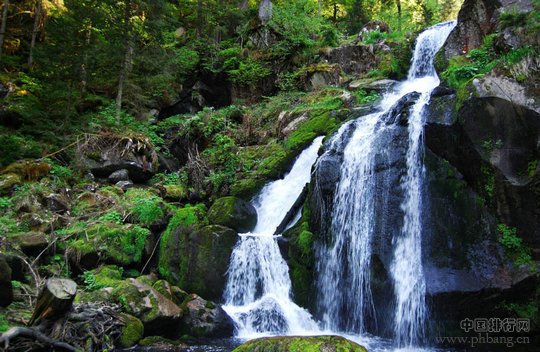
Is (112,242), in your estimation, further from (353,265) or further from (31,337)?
(353,265)

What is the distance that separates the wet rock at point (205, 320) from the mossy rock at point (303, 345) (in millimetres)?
2380

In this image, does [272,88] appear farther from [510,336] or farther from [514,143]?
[510,336]

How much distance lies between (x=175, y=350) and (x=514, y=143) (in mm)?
8298

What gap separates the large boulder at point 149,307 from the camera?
7.70 m

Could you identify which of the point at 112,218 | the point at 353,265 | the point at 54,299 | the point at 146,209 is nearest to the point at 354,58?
the point at 353,265

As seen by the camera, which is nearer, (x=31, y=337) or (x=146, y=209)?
(x=31, y=337)

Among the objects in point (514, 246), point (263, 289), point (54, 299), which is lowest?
point (263, 289)

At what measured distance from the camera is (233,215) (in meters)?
11.1

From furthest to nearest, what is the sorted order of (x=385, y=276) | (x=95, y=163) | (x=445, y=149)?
(x=95, y=163), (x=445, y=149), (x=385, y=276)

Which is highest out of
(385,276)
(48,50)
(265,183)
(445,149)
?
(48,50)

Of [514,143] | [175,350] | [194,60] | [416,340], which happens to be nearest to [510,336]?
[416,340]

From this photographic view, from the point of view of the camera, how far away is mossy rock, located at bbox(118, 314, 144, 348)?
716cm

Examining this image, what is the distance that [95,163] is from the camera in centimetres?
1416

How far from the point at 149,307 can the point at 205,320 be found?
4.09 ft
